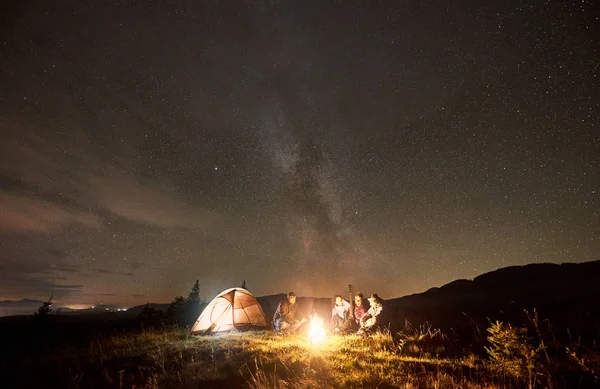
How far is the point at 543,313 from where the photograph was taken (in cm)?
2116

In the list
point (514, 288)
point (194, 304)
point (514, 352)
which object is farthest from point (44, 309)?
point (514, 288)

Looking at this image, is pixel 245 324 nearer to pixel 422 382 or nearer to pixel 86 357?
pixel 86 357

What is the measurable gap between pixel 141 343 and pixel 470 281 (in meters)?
83.9

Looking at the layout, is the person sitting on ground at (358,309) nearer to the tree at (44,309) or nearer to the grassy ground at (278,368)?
the grassy ground at (278,368)

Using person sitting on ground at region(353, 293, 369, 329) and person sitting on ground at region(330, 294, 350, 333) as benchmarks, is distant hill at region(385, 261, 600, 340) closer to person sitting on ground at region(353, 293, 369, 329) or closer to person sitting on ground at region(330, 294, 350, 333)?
person sitting on ground at region(330, 294, 350, 333)

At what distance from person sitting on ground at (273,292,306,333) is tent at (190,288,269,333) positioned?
1.88m

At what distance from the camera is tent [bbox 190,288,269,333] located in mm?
13961

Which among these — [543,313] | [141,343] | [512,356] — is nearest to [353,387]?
[512,356]

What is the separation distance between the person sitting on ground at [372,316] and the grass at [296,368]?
1.83 m

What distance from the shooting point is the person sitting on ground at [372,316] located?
37.5 feet

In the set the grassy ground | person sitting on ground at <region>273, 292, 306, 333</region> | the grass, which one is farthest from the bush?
person sitting on ground at <region>273, 292, 306, 333</region>

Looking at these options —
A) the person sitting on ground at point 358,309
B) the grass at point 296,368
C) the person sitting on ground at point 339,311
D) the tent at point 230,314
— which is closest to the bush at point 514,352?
the grass at point 296,368

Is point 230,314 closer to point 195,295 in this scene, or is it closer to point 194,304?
point 194,304

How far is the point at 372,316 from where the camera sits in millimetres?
11633
